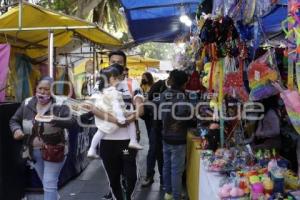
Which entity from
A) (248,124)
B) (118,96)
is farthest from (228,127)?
(118,96)

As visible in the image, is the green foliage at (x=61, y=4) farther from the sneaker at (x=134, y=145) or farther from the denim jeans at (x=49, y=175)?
the sneaker at (x=134, y=145)

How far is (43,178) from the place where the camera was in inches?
185

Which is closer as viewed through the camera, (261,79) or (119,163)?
(261,79)

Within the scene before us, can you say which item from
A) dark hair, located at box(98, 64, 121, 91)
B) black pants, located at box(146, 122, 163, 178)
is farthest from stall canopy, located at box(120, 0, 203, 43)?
dark hair, located at box(98, 64, 121, 91)

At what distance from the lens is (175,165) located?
5.30 m

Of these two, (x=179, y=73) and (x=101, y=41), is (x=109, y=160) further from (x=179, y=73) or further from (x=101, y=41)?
(x=101, y=41)

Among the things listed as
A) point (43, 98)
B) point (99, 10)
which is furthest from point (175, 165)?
point (99, 10)

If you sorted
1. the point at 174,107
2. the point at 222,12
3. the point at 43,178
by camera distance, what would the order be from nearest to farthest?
the point at 222,12 → the point at 43,178 → the point at 174,107

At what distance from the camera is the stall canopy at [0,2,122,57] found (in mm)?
6078

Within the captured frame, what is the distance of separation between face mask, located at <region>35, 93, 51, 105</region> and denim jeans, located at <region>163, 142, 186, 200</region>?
1598 millimetres

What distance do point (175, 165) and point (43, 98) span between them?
1.81 meters

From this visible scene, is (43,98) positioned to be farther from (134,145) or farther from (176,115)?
(176,115)

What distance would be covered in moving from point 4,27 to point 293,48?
4.97 metres

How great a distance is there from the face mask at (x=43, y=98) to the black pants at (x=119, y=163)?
2.46 ft
